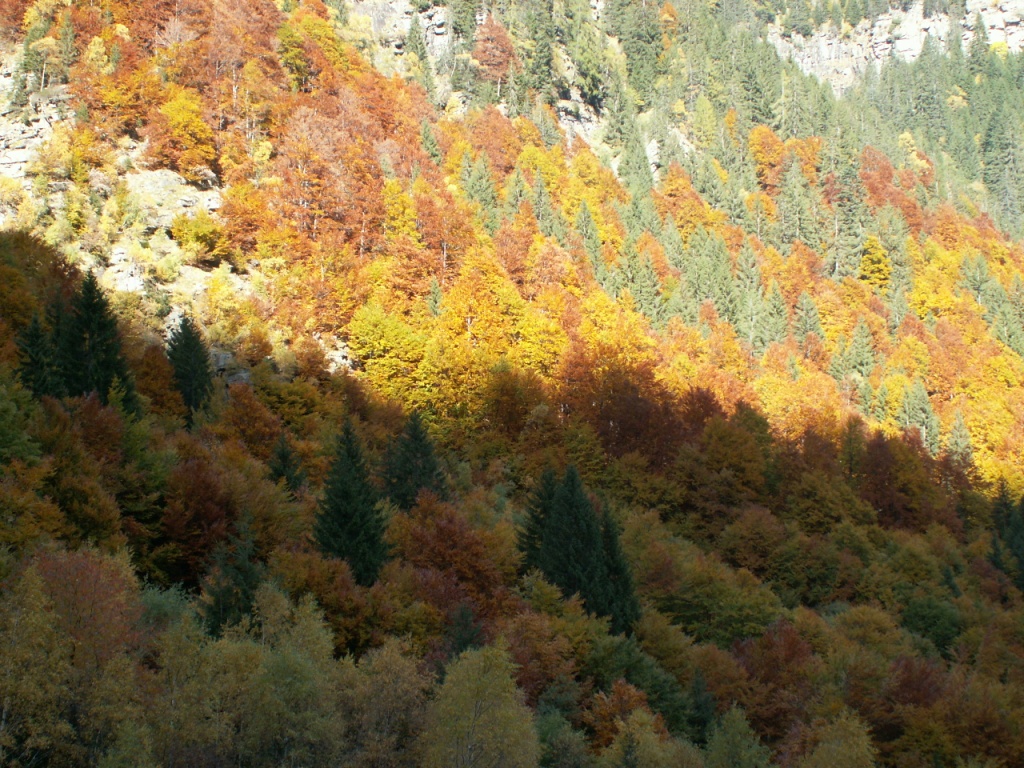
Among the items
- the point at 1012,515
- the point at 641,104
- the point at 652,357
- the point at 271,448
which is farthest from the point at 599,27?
the point at 271,448

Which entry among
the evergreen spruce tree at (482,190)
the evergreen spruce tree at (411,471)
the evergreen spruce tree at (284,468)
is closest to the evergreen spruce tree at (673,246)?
the evergreen spruce tree at (482,190)

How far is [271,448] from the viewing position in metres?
52.6

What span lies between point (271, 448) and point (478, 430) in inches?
784

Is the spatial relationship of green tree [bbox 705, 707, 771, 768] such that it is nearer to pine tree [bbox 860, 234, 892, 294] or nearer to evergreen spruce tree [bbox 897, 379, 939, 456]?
evergreen spruce tree [bbox 897, 379, 939, 456]

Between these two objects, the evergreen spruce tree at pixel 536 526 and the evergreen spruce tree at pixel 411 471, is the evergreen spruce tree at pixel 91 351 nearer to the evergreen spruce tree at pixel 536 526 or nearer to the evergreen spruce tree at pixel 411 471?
the evergreen spruce tree at pixel 411 471

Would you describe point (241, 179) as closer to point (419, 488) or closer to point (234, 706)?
point (419, 488)

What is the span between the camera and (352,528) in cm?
3616

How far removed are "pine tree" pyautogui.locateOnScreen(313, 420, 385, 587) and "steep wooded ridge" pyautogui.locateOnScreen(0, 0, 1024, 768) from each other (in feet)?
0.53

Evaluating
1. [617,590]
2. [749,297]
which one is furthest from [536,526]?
[749,297]

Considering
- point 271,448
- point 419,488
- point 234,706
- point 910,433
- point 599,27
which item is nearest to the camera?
point 234,706

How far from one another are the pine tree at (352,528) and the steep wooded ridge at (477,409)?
0.53ft

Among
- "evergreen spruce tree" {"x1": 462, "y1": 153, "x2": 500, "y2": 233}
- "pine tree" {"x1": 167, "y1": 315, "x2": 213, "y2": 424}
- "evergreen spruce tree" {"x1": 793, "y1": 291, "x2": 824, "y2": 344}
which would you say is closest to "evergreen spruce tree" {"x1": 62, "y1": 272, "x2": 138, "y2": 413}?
"pine tree" {"x1": 167, "y1": 315, "x2": 213, "y2": 424}

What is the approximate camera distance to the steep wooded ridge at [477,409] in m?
24.5

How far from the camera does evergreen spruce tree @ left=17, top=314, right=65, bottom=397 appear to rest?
44406 millimetres
